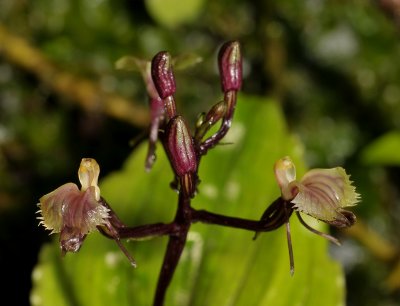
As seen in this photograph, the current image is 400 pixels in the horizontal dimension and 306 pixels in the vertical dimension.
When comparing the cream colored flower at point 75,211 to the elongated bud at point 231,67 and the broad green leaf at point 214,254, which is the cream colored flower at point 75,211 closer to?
the elongated bud at point 231,67

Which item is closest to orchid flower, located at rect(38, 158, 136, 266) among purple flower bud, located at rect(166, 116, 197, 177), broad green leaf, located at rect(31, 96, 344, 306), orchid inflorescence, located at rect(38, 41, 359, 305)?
orchid inflorescence, located at rect(38, 41, 359, 305)

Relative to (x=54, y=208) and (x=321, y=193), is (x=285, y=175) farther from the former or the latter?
(x=54, y=208)

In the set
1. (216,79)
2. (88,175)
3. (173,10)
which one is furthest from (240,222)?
(216,79)

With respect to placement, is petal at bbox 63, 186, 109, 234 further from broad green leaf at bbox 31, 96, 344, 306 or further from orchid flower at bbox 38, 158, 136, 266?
broad green leaf at bbox 31, 96, 344, 306

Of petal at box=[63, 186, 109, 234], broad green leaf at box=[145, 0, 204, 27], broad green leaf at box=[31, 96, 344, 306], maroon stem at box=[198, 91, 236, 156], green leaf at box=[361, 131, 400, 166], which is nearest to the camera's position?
petal at box=[63, 186, 109, 234]

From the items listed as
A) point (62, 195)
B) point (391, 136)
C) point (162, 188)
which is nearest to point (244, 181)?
point (162, 188)

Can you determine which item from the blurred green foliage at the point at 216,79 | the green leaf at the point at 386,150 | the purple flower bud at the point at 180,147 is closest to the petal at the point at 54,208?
the purple flower bud at the point at 180,147
